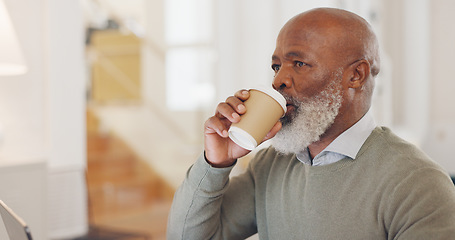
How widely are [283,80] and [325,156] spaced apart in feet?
0.61

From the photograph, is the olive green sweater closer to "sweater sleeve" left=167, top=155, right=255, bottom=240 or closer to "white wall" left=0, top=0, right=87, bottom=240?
"sweater sleeve" left=167, top=155, right=255, bottom=240

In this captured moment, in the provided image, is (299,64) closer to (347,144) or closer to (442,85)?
(347,144)

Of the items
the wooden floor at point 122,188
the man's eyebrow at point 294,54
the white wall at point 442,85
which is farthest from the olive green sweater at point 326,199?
the white wall at point 442,85

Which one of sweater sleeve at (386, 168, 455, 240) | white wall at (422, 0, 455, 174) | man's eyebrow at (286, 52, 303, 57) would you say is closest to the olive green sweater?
sweater sleeve at (386, 168, 455, 240)

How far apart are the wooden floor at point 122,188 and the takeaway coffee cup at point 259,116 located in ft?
8.18

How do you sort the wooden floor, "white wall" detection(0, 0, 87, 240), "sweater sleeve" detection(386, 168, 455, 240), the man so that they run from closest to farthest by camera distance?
1. "sweater sleeve" detection(386, 168, 455, 240)
2. the man
3. "white wall" detection(0, 0, 87, 240)
4. the wooden floor

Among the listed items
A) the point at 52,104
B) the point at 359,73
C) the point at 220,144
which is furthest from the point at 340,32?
the point at 52,104

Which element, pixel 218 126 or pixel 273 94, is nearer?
pixel 273 94

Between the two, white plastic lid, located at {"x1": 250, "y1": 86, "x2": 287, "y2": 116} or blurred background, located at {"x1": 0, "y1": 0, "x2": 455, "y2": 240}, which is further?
blurred background, located at {"x1": 0, "y1": 0, "x2": 455, "y2": 240}

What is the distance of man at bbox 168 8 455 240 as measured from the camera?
2.79ft

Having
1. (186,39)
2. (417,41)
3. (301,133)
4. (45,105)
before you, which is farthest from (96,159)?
(301,133)

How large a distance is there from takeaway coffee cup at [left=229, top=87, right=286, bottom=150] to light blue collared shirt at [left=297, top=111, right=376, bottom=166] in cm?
18

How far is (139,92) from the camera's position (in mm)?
5207

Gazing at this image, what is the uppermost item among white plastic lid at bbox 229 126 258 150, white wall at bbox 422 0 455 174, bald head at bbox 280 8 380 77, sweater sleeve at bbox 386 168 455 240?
bald head at bbox 280 8 380 77
